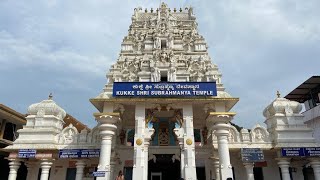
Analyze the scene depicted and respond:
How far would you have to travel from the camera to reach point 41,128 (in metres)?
20.7

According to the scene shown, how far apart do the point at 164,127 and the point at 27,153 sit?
11.0 m

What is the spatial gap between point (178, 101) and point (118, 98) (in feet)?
13.8

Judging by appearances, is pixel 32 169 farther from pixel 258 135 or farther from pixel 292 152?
pixel 292 152

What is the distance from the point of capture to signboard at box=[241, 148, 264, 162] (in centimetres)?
1898

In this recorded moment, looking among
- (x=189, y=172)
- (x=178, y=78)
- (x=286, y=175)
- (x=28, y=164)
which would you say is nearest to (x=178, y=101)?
(x=178, y=78)

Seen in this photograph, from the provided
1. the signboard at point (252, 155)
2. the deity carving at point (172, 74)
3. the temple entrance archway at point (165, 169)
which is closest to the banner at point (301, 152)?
the signboard at point (252, 155)

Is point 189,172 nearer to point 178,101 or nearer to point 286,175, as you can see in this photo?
point 178,101

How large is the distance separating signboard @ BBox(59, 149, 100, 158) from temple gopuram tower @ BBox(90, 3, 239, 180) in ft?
4.46

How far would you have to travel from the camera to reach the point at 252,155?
19047 millimetres

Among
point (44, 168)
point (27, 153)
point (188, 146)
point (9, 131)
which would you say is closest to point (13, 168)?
point (27, 153)

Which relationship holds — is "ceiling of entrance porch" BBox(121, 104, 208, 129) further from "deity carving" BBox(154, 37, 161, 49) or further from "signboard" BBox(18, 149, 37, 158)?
"signboard" BBox(18, 149, 37, 158)

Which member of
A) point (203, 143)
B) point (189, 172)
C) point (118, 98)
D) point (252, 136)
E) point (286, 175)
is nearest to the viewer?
point (189, 172)

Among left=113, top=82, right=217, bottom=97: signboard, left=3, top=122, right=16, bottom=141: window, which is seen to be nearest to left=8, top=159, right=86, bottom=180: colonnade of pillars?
left=113, top=82, right=217, bottom=97: signboard

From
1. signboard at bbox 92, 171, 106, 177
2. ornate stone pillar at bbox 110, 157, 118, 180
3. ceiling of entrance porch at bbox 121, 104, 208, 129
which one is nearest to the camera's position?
signboard at bbox 92, 171, 106, 177
